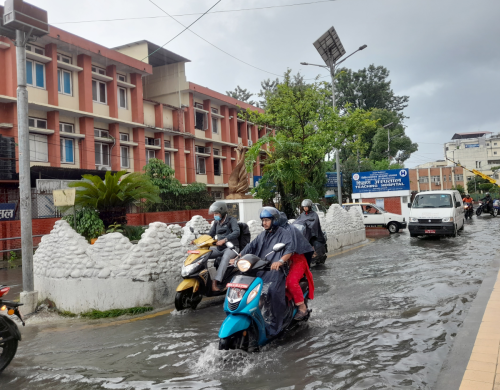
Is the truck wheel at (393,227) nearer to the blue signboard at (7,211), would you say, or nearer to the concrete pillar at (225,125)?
the blue signboard at (7,211)

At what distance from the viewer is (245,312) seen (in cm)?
452

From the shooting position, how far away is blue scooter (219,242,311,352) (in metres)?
4.52

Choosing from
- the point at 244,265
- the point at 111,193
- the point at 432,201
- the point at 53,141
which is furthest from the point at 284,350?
the point at 53,141

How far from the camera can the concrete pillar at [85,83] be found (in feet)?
76.1

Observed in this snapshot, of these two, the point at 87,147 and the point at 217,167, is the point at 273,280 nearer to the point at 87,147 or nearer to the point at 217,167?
the point at 87,147

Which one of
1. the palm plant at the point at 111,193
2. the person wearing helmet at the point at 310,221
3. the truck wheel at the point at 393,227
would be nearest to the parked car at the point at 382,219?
the truck wheel at the point at 393,227

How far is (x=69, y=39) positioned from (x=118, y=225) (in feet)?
50.9

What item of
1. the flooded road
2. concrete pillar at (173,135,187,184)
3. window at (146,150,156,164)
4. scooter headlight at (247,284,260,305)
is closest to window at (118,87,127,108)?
window at (146,150,156,164)

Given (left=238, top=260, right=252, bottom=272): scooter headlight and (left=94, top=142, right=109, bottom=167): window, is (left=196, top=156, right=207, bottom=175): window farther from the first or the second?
(left=238, top=260, right=252, bottom=272): scooter headlight

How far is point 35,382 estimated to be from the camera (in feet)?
14.5

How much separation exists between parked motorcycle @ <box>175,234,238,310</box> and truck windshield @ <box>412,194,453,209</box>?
12761mm

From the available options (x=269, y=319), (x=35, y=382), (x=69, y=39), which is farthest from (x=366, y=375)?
(x=69, y=39)

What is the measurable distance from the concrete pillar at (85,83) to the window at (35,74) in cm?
216

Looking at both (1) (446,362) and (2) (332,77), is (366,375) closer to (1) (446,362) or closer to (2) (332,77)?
(1) (446,362)
